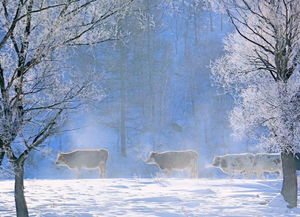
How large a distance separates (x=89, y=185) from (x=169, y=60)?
36.0m

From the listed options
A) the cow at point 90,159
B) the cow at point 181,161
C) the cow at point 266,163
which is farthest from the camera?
the cow at point 266,163

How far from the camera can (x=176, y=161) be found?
85.1 feet

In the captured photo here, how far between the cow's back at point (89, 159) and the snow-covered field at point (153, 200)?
9880 mm

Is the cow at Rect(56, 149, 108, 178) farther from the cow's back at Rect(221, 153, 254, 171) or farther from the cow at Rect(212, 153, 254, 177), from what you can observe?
the cow's back at Rect(221, 153, 254, 171)

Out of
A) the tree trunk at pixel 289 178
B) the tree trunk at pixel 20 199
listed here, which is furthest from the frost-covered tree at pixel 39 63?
the tree trunk at pixel 289 178

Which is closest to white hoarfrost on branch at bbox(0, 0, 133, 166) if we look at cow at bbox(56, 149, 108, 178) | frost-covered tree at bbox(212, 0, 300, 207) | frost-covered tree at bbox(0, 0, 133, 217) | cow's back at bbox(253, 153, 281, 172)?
frost-covered tree at bbox(0, 0, 133, 217)

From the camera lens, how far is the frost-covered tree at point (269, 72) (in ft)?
36.1

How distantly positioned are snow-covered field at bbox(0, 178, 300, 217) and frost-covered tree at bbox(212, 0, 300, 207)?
1.34 meters

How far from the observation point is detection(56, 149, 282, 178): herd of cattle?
2586 centimetres

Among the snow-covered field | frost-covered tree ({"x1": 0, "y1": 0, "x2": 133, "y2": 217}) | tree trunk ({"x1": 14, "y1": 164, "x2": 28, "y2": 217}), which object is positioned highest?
frost-covered tree ({"x1": 0, "y1": 0, "x2": 133, "y2": 217})

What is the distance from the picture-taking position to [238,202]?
39.4 feet

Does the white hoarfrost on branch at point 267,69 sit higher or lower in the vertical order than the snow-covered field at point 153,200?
higher

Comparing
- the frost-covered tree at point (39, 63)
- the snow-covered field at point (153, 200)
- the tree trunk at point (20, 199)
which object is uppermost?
the frost-covered tree at point (39, 63)

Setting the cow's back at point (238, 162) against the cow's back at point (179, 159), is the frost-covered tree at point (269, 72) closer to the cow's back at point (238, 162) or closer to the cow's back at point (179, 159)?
the cow's back at point (179, 159)
